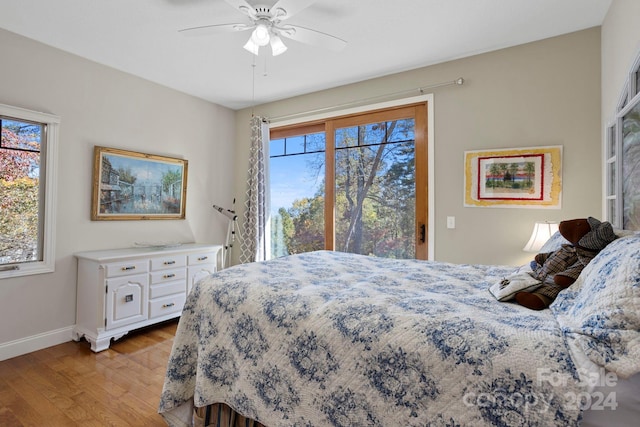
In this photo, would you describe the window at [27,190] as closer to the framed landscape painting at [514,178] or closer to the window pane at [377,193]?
the window pane at [377,193]

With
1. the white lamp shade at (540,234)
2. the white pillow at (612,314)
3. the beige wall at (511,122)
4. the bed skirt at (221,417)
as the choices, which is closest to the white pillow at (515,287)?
the white pillow at (612,314)

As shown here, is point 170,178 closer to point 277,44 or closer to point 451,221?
point 277,44

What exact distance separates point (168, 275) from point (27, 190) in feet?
4.51

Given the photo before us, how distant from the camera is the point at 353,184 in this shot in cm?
365

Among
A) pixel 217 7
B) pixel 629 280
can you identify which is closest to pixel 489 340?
pixel 629 280

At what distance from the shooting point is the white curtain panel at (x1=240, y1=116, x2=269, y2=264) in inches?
158

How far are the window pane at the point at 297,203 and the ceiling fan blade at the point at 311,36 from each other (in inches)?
67.7

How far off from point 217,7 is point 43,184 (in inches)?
85.3

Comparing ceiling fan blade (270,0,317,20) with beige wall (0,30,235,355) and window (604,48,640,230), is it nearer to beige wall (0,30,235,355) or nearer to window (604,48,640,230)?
window (604,48,640,230)

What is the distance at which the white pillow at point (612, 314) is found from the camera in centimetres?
78

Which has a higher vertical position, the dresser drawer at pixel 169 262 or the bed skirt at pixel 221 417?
the dresser drawer at pixel 169 262

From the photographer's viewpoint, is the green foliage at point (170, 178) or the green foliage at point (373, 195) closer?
the green foliage at point (373, 195)

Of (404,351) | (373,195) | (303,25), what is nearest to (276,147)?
(373,195)

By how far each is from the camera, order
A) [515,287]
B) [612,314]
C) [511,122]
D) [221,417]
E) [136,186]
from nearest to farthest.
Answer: [612,314] → [515,287] → [221,417] → [511,122] → [136,186]
